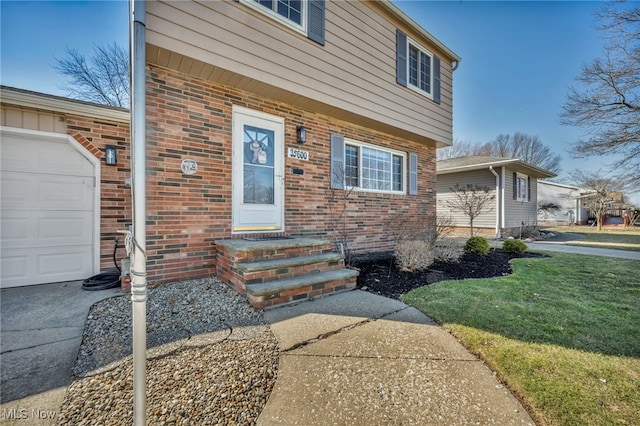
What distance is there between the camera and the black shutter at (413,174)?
769 centimetres

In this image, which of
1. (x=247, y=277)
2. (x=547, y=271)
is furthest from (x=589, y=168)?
(x=247, y=277)

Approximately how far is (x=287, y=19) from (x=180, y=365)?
208 inches

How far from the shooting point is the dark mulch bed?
4305 mm

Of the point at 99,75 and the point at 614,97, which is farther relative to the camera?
the point at 99,75

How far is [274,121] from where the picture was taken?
5117 mm

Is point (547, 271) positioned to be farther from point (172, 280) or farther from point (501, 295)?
point (172, 280)

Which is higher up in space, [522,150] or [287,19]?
[522,150]

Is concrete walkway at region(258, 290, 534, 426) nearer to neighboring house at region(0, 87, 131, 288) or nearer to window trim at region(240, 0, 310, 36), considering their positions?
neighboring house at region(0, 87, 131, 288)

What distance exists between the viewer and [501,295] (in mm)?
3908

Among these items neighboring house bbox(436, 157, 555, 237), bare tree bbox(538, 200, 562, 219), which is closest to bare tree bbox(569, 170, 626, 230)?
bare tree bbox(538, 200, 562, 219)

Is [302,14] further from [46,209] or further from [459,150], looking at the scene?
[459,150]

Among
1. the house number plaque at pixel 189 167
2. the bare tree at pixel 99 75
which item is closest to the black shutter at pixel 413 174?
the house number plaque at pixel 189 167

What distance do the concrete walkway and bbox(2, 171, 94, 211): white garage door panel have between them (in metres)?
3.97

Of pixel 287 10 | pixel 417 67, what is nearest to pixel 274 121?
pixel 287 10
